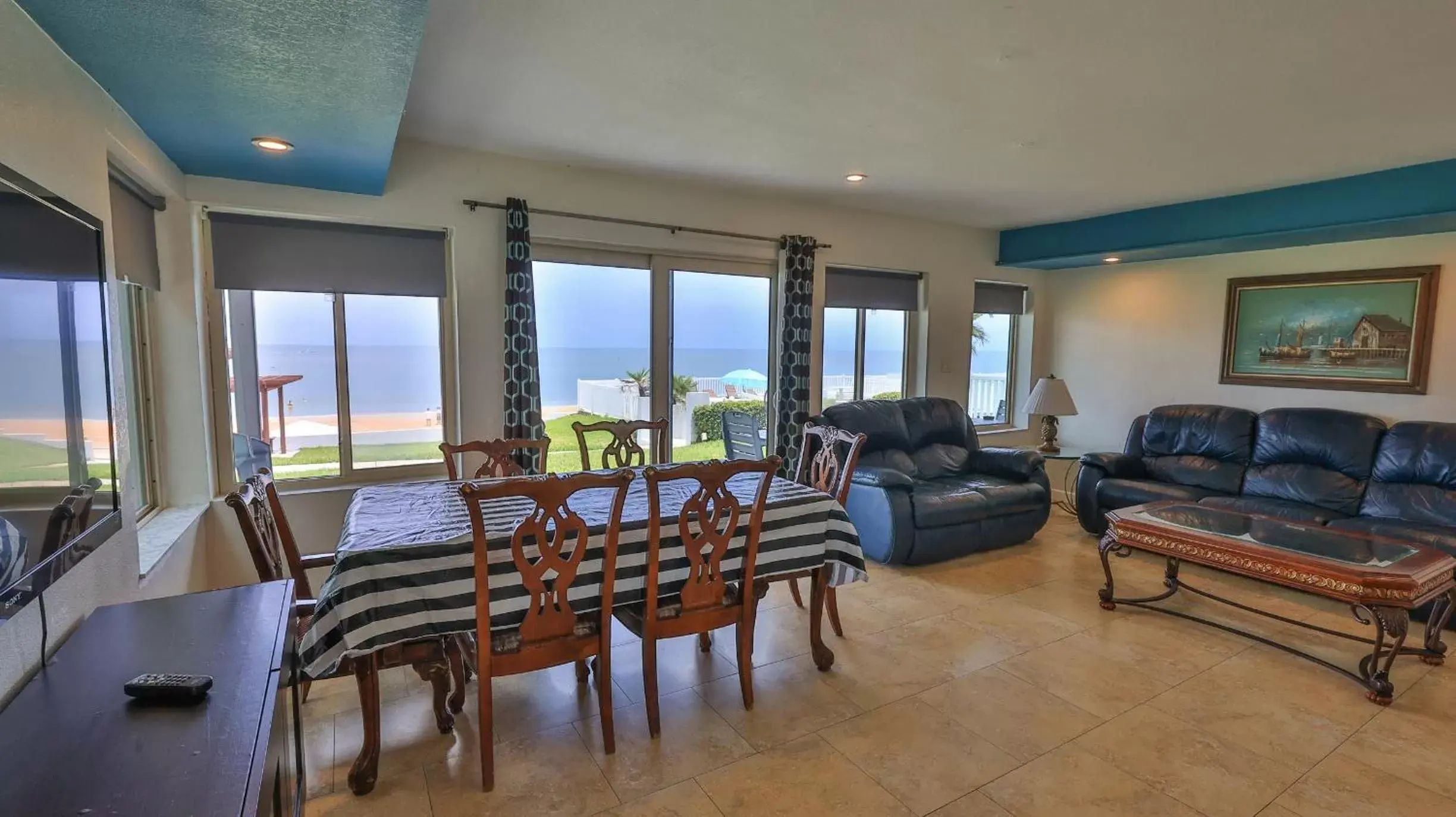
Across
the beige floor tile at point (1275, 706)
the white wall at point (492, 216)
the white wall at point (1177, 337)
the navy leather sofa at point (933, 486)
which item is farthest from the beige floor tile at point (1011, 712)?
the white wall at point (1177, 337)

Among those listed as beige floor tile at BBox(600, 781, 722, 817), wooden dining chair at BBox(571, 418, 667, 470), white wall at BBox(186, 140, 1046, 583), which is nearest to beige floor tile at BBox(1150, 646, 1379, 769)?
beige floor tile at BBox(600, 781, 722, 817)

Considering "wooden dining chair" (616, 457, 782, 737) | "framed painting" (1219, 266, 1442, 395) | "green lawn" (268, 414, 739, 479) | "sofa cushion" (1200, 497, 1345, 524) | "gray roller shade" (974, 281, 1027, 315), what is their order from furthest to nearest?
"gray roller shade" (974, 281, 1027, 315) < "framed painting" (1219, 266, 1442, 395) < "sofa cushion" (1200, 497, 1345, 524) < "green lawn" (268, 414, 739, 479) < "wooden dining chair" (616, 457, 782, 737)

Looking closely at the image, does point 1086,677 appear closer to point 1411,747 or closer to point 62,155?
point 1411,747

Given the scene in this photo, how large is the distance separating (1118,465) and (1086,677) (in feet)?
8.42

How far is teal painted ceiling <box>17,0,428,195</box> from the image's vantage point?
1.50 meters

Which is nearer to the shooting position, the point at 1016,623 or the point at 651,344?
the point at 1016,623

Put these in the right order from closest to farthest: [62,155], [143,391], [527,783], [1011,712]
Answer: [62,155], [527,783], [1011,712], [143,391]

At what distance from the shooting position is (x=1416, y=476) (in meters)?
3.84

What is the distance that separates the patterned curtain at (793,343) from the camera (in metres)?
4.64

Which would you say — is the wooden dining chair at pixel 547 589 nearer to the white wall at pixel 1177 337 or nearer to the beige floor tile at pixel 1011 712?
the beige floor tile at pixel 1011 712

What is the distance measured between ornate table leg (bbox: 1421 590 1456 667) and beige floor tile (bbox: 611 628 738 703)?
3.07 metres

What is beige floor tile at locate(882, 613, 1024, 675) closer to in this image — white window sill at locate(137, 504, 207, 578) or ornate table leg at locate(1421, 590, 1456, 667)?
ornate table leg at locate(1421, 590, 1456, 667)

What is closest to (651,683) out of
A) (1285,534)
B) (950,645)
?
(950,645)

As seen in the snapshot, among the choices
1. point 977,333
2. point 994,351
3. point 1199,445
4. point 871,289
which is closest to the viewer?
point 1199,445
